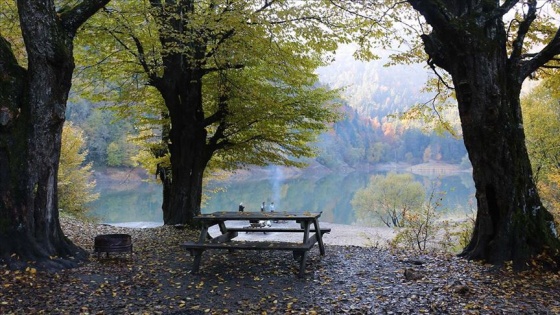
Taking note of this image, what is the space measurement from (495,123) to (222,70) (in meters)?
6.85

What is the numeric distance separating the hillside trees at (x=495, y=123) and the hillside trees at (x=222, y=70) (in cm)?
316

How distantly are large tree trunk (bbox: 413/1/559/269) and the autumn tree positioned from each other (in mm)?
5519

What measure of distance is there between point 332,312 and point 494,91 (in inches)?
156

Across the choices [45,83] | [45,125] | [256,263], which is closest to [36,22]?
[45,83]

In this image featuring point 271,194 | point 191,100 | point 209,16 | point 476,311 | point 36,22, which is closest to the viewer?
point 476,311

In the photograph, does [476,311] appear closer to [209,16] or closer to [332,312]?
[332,312]

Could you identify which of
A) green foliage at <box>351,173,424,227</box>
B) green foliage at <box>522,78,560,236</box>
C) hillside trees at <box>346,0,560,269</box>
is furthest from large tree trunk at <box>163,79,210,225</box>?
green foliage at <box>351,173,424,227</box>

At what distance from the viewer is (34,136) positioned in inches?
240

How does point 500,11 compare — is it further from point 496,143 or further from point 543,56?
point 496,143

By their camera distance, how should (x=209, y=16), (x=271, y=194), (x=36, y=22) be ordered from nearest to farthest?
(x=36, y=22) < (x=209, y=16) < (x=271, y=194)

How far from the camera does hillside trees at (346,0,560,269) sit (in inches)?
234

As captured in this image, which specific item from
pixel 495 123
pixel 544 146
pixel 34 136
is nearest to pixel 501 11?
pixel 495 123

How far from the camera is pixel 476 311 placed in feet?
14.2

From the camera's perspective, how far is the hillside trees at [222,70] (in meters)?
8.75
